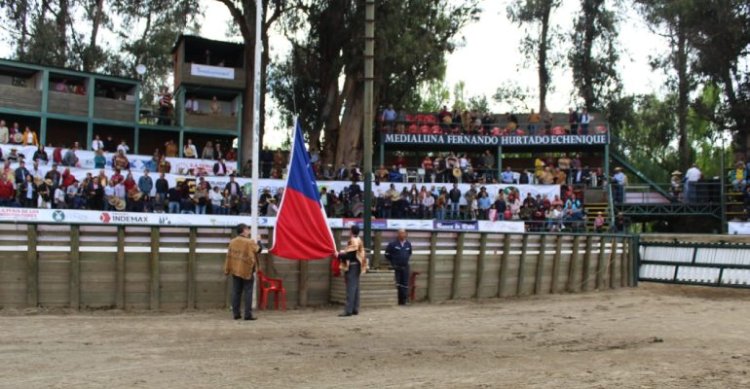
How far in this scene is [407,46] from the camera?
36.4m

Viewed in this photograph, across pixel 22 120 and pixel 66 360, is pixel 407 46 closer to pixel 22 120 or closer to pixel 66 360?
pixel 22 120

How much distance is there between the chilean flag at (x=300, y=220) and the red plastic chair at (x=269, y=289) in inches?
27.4

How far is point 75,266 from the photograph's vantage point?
46.8 feet

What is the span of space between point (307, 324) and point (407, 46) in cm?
2491

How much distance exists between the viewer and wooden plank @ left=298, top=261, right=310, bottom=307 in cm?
1625

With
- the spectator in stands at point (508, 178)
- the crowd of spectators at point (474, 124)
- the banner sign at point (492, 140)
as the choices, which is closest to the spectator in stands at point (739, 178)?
the banner sign at point (492, 140)

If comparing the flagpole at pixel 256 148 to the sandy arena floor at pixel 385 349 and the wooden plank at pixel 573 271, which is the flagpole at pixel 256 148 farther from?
the wooden plank at pixel 573 271

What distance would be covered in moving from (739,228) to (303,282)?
23.0 m

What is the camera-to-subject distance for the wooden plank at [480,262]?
18734 mm

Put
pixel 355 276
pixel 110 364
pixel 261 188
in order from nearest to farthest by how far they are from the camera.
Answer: pixel 110 364 < pixel 355 276 < pixel 261 188

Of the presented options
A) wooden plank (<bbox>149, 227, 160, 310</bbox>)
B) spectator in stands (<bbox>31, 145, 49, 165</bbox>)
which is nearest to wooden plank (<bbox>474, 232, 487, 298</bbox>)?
wooden plank (<bbox>149, 227, 160, 310</bbox>)

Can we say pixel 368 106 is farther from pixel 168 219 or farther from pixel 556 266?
pixel 168 219

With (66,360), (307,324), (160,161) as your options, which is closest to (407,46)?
(160,161)

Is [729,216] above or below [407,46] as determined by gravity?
below
